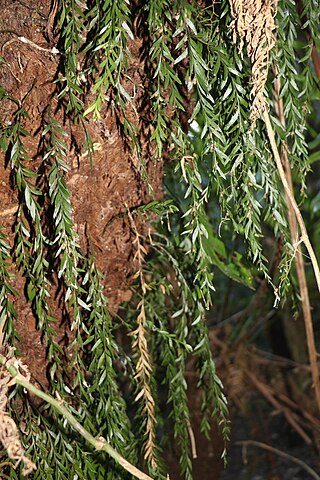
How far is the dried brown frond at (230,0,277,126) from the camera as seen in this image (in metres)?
0.68

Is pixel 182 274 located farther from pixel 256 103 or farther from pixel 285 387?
pixel 285 387

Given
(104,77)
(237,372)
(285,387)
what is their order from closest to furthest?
(104,77), (237,372), (285,387)

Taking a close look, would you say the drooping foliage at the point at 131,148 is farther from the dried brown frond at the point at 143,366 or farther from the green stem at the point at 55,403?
the green stem at the point at 55,403

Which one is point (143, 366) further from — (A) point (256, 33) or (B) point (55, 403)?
(A) point (256, 33)

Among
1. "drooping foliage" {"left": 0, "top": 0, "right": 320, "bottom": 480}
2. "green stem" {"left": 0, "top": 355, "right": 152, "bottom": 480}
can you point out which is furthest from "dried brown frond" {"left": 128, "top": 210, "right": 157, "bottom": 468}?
"green stem" {"left": 0, "top": 355, "right": 152, "bottom": 480}

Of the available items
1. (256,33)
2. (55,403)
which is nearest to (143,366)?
(55,403)

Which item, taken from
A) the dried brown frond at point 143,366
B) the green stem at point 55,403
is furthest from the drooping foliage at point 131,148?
the green stem at point 55,403

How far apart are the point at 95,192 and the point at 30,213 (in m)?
0.11

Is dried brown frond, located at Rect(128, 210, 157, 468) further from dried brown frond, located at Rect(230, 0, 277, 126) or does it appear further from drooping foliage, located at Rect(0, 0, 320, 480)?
dried brown frond, located at Rect(230, 0, 277, 126)

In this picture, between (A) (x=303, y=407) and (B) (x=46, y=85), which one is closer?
(B) (x=46, y=85)

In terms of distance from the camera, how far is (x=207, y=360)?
3.17ft

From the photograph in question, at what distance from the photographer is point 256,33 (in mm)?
685

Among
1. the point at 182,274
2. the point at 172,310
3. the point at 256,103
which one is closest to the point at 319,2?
the point at 256,103

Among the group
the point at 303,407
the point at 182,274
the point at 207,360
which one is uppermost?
the point at 182,274
